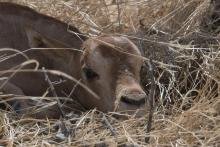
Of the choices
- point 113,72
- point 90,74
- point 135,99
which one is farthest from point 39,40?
point 135,99

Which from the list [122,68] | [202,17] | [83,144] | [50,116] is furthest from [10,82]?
[202,17]

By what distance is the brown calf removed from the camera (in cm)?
552

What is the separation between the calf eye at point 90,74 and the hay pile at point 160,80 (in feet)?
1.15

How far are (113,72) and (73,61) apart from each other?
0.63 metres

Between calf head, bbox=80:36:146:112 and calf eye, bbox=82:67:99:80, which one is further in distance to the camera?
calf eye, bbox=82:67:99:80

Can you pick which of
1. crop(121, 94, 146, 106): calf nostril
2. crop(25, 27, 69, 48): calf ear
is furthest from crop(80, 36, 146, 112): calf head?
crop(25, 27, 69, 48): calf ear

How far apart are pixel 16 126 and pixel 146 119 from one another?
97 centimetres

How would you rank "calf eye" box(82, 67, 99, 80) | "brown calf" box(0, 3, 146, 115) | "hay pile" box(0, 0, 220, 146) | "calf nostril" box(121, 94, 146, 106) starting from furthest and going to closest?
1. "calf eye" box(82, 67, 99, 80)
2. "brown calf" box(0, 3, 146, 115)
3. "calf nostril" box(121, 94, 146, 106)
4. "hay pile" box(0, 0, 220, 146)

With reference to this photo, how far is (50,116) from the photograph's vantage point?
5.83 m

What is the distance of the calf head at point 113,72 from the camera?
5359 millimetres

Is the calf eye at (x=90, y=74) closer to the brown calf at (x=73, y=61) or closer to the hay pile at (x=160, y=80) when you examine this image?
the brown calf at (x=73, y=61)

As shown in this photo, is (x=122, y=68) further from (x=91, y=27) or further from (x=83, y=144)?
(x=91, y=27)

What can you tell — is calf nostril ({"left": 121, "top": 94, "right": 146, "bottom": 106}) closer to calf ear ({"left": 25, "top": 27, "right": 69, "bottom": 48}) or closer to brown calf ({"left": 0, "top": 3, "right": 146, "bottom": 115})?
brown calf ({"left": 0, "top": 3, "right": 146, "bottom": 115})

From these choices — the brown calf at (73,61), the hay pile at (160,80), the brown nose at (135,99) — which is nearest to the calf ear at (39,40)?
the brown calf at (73,61)
